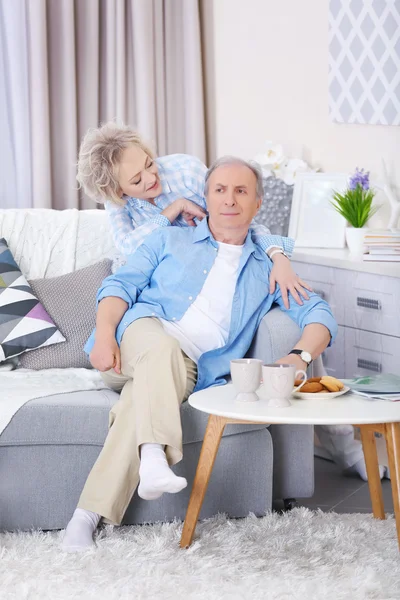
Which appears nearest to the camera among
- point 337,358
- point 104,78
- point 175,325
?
point 175,325

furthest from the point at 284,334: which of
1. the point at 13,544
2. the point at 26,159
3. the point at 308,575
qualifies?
the point at 26,159

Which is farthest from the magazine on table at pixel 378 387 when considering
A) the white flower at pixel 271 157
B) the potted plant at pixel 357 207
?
the white flower at pixel 271 157

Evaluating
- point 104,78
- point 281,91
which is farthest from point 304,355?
point 104,78

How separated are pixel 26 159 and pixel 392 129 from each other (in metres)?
1.52

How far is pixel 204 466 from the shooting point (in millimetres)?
2088

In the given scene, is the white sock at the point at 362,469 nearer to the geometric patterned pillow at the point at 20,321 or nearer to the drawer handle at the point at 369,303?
the drawer handle at the point at 369,303

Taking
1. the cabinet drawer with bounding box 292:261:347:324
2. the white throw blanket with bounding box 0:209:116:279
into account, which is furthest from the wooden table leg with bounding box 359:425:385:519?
the white throw blanket with bounding box 0:209:116:279

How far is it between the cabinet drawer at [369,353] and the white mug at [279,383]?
3.34 feet

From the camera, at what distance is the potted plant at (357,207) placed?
3207 mm

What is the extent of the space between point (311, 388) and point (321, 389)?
0.03 m

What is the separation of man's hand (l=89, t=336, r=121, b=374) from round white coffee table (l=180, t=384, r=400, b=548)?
0.29m

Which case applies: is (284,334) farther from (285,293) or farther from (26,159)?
(26,159)

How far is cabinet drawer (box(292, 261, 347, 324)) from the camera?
3104 mm

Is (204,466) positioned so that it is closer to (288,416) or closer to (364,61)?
(288,416)
